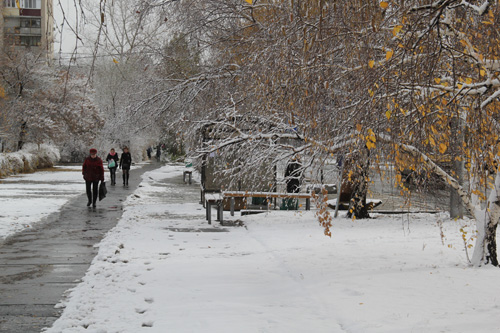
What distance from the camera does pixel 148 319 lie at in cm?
626

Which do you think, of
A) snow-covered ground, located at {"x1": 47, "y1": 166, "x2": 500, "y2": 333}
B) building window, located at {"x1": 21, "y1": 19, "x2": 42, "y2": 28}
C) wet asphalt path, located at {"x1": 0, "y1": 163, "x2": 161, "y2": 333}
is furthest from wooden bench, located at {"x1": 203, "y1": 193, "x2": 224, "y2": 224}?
building window, located at {"x1": 21, "y1": 19, "x2": 42, "y2": 28}

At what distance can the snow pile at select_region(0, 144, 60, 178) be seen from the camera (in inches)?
1241

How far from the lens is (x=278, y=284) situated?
316 inches

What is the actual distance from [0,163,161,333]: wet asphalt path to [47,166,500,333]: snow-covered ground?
10.1 inches

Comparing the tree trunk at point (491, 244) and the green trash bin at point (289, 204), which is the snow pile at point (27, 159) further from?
the tree trunk at point (491, 244)

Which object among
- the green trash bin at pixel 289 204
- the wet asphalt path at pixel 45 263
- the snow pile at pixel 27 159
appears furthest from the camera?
the snow pile at pixel 27 159

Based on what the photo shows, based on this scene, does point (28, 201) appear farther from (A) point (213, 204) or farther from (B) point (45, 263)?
(B) point (45, 263)

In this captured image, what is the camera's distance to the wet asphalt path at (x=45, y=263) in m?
6.44

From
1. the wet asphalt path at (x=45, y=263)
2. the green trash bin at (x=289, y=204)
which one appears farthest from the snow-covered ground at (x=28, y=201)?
the green trash bin at (x=289, y=204)

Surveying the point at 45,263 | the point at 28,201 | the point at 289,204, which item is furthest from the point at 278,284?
the point at 28,201

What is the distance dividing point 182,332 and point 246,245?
5500mm

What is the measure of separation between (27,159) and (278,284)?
30.6 m

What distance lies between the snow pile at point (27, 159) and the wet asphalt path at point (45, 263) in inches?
668

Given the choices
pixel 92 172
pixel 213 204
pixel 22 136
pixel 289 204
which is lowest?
pixel 289 204
